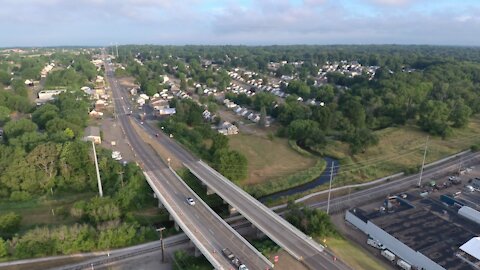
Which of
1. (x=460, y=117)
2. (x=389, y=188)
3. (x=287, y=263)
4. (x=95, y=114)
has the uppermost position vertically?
(x=460, y=117)

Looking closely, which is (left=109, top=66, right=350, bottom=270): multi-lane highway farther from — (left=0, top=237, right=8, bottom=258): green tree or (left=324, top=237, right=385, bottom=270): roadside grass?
(left=0, top=237, right=8, bottom=258): green tree

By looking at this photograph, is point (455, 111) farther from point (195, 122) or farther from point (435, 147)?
point (195, 122)

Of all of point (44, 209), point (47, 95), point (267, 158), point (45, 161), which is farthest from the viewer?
point (47, 95)

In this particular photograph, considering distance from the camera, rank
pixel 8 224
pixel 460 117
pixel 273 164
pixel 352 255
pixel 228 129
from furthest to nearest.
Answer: pixel 460 117, pixel 228 129, pixel 273 164, pixel 8 224, pixel 352 255

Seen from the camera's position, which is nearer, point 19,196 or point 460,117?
point 19,196

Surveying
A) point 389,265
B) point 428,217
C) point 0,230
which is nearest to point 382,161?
point 428,217

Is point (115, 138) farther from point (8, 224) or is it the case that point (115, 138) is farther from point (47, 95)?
Answer: point (47, 95)

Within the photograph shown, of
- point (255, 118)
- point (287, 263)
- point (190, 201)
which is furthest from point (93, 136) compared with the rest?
point (287, 263)
